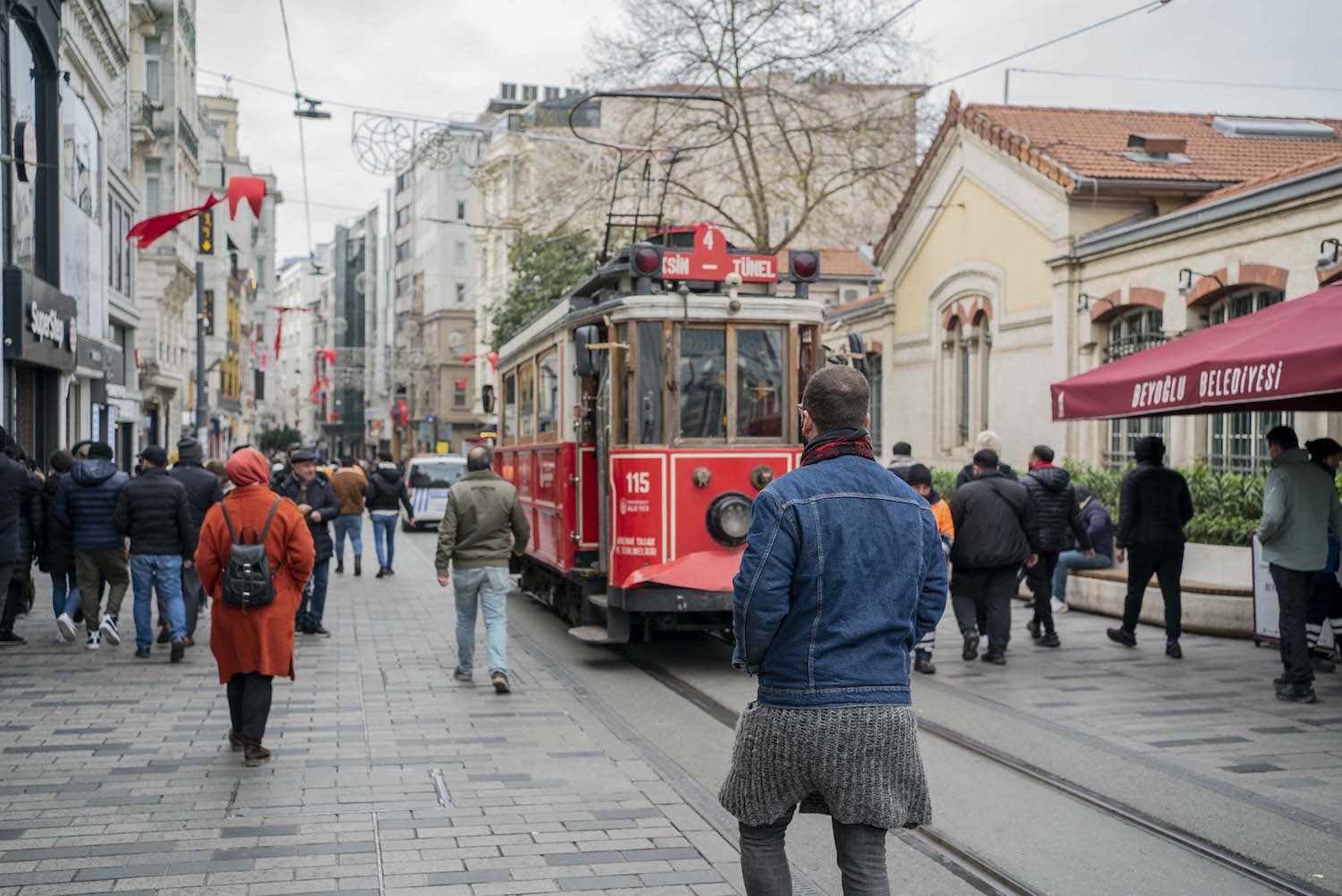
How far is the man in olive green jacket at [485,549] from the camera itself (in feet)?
32.7

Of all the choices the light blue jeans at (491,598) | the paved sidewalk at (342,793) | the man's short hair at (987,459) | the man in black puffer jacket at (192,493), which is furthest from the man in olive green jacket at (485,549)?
the man's short hair at (987,459)

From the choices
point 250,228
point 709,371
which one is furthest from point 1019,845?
point 250,228

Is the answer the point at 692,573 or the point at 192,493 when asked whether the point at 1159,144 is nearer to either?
the point at 692,573

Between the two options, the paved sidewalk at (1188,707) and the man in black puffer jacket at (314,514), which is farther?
the man in black puffer jacket at (314,514)

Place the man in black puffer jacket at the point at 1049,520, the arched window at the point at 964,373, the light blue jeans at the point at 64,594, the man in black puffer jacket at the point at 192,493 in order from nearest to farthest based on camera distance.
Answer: the man in black puffer jacket at the point at 192,493
the man in black puffer jacket at the point at 1049,520
the light blue jeans at the point at 64,594
the arched window at the point at 964,373

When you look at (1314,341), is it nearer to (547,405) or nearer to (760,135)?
(547,405)

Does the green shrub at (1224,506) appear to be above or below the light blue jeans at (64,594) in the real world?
above

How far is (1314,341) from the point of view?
8.48 meters

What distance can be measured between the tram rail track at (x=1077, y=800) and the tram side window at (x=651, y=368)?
3726mm

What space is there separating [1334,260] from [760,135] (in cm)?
1386

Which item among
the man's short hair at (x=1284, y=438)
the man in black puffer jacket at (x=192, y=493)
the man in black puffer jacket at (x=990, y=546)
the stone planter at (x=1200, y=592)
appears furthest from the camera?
the stone planter at (x=1200, y=592)

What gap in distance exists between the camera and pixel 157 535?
11.0m

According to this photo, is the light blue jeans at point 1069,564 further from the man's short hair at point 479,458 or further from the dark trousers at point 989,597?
the man's short hair at point 479,458

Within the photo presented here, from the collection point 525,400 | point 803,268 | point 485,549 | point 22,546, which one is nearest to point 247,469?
point 485,549
